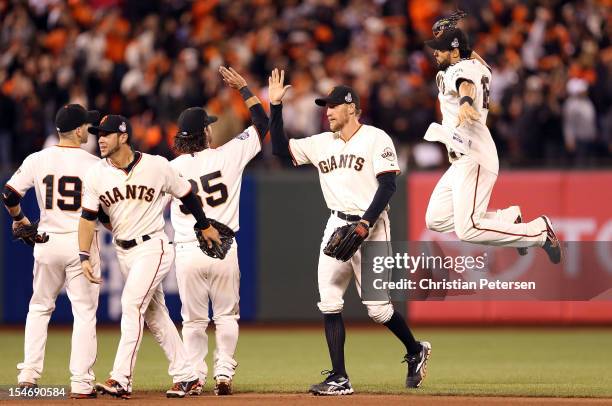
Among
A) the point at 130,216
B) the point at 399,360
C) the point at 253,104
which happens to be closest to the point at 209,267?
the point at 130,216

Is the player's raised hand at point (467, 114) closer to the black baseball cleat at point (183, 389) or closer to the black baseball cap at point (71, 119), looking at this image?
the black baseball cleat at point (183, 389)

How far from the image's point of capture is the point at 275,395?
973cm

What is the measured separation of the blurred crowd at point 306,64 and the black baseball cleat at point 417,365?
6090 mm

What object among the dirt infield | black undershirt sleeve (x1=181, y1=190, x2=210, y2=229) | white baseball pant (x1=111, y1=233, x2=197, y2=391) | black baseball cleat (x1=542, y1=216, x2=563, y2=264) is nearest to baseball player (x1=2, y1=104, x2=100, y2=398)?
white baseball pant (x1=111, y1=233, x2=197, y2=391)

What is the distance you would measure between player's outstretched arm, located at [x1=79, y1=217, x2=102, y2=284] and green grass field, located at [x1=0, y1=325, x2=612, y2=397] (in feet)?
4.82

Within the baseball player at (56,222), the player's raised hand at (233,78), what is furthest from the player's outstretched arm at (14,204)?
the player's raised hand at (233,78)

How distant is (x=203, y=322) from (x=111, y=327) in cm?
639

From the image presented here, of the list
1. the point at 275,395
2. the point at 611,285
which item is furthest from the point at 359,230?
the point at 611,285

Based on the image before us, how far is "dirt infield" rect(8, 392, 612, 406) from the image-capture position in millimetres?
9055

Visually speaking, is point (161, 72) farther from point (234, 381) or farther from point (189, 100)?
point (234, 381)

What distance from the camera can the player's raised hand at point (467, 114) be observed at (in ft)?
29.7

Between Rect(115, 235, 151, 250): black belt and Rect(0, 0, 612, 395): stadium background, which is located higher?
Rect(0, 0, 612, 395): stadium background

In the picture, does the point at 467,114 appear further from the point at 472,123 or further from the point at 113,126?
the point at 113,126

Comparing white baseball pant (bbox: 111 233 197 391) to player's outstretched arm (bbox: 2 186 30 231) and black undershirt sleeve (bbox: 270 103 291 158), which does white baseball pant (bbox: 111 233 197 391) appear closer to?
player's outstretched arm (bbox: 2 186 30 231)
